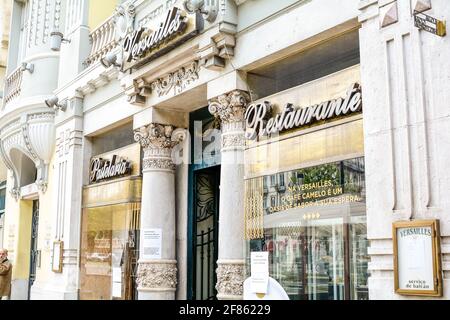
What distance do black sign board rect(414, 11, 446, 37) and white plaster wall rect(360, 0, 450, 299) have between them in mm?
85

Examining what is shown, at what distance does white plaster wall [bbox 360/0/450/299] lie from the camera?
5.50 m

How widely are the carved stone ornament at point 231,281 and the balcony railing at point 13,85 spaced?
8732 millimetres

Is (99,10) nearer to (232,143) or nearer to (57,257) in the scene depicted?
(57,257)

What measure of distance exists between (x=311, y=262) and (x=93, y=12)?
8.27 meters

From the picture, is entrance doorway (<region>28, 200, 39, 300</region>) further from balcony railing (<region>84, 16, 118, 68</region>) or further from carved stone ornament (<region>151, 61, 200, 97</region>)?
carved stone ornament (<region>151, 61, 200, 97</region>)

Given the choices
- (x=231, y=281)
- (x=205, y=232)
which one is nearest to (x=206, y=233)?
(x=205, y=232)

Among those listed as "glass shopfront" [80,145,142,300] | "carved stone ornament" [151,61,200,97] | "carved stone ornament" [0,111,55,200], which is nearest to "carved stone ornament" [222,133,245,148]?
"carved stone ornament" [151,61,200,97]

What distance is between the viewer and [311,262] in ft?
23.8

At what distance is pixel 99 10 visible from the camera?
43.1ft

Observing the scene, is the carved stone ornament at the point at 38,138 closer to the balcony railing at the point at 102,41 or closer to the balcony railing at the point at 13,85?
the balcony railing at the point at 13,85

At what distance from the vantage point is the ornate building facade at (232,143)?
5.92 metres
